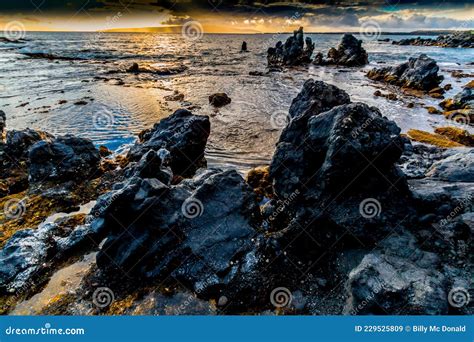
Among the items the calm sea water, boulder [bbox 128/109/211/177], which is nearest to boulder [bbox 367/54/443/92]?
the calm sea water

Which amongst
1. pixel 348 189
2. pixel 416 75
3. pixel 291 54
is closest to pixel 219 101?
pixel 348 189

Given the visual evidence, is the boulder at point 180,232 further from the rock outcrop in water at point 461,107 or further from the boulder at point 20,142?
the rock outcrop in water at point 461,107

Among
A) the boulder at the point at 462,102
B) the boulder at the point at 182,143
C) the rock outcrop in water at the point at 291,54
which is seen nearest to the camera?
the boulder at the point at 182,143

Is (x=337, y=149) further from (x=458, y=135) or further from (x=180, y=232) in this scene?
(x=458, y=135)

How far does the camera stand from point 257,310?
8359 mm

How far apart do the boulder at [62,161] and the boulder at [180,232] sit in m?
5.82

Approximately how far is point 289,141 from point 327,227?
532cm

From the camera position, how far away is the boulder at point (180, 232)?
9.21 meters

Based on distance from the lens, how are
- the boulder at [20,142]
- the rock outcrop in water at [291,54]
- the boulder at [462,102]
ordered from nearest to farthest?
1. the boulder at [20,142]
2. the boulder at [462,102]
3. the rock outcrop in water at [291,54]

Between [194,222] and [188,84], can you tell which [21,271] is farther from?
[188,84]

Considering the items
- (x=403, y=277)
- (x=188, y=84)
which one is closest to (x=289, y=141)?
(x=403, y=277)

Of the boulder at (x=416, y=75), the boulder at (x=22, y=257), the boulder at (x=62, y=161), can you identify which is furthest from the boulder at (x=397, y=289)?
the boulder at (x=416, y=75)

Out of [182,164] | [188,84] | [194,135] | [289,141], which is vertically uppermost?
[289,141]

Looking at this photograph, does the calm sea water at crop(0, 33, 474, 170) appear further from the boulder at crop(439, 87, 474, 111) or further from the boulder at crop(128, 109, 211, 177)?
the boulder at crop(439, 87, 474, 111)
